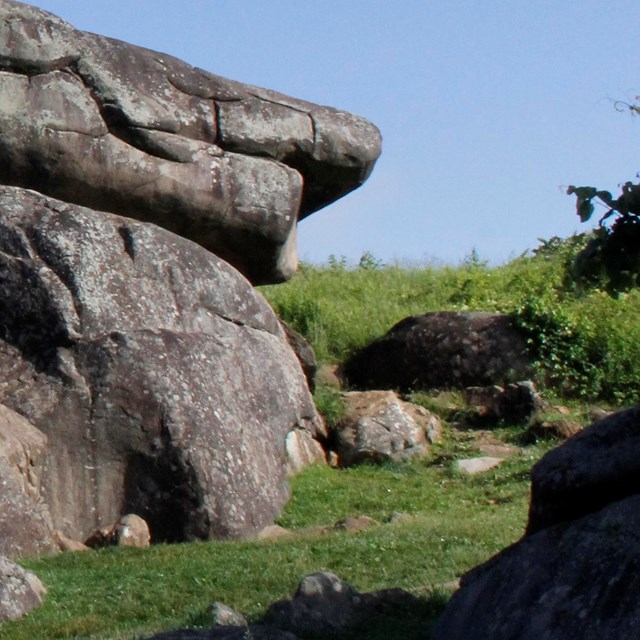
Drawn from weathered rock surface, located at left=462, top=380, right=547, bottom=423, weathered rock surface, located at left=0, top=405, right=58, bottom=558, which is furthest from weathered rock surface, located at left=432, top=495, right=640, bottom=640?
weathered rock surface, located at left=462, top=380, right=547, bottom=423

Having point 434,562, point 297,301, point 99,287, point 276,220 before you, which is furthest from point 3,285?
point 297,301

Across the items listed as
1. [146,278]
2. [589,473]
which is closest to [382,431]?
[146,278]

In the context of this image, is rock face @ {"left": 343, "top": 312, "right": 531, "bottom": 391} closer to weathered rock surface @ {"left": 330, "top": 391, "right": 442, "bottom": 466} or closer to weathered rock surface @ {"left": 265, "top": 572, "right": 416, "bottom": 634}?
weathered rock surface @ {"left": 330, "top": 391, "right": 442, "bottom": 466}

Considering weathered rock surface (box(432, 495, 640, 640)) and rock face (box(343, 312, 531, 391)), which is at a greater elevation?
weathered rock surface (box(432, 495, 640, 640))

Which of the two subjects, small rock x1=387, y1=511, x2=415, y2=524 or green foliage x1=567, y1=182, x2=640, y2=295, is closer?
green foliage x1=567, y1=182, x2=640, y2=295

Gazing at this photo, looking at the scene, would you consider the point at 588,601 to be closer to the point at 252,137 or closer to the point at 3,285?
the point at 3,285

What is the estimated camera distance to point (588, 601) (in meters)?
6.16

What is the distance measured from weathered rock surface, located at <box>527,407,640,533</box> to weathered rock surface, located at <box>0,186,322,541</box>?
5468 mm

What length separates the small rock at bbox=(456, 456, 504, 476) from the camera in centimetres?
1535

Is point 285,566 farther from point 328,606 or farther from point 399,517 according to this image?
point 399,517

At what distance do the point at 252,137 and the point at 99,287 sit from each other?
11.8 feet

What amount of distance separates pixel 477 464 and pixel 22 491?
6016mm

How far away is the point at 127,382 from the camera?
1245 cm

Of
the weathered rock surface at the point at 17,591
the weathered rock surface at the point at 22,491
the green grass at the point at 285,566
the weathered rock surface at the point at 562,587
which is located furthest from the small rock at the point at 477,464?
the weathered rock surface at the point at 562,587
